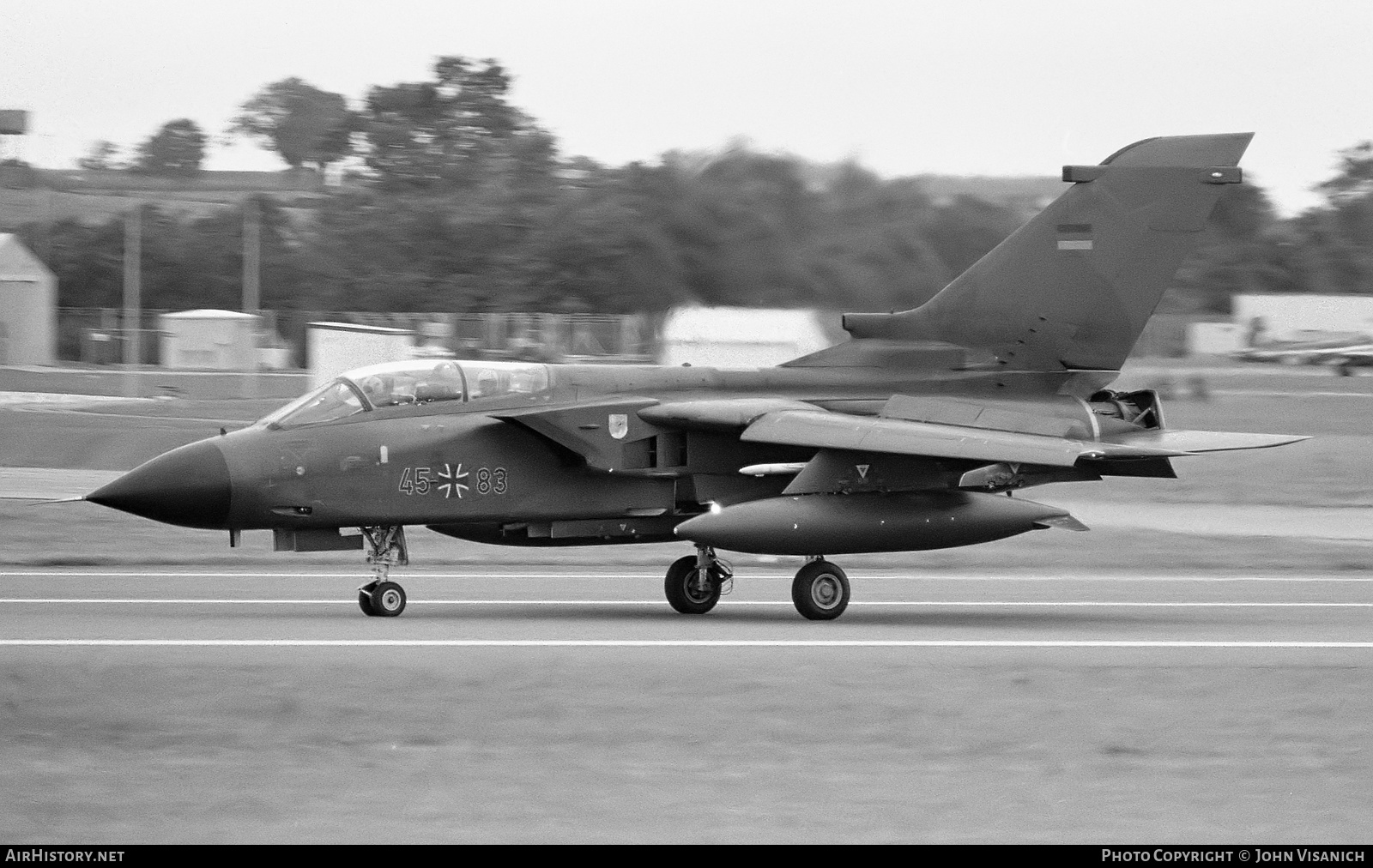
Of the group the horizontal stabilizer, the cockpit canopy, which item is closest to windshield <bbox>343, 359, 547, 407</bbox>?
the cockpit canopy

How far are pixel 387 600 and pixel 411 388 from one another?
1.79 m

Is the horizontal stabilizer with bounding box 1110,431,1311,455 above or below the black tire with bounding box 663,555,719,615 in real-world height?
above

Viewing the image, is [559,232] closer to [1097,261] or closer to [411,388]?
[1097,261]

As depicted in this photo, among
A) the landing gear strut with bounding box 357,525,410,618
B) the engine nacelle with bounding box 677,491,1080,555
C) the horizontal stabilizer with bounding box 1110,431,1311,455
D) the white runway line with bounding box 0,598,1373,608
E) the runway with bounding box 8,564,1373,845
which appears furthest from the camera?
the white runway line with bounding box 0,598,1373,608

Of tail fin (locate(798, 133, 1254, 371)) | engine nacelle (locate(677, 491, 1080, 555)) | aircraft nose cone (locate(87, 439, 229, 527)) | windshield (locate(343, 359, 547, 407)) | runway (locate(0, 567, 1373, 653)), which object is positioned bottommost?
runway (locate(0, 567, 1373, 653))

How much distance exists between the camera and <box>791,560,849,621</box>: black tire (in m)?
13.9

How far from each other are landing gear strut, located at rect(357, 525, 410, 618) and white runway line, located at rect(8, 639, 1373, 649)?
165cm

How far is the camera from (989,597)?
52.5 ft

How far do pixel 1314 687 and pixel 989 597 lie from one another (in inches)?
235

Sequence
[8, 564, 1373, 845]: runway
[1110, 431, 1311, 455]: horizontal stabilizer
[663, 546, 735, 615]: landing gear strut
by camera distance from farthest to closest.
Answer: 1. [663, 546, 735, 615]: landing gear strut
2. [1110, 431, 1311, 455]: horizontal stabilizer
3. [8, 564, 1373, 845]: runway

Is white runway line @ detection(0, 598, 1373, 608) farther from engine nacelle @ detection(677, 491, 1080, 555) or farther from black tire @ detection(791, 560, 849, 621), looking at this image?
engine nacelle @ detection(677, 491, 1080, 555)

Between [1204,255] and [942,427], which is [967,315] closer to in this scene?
[942,427]

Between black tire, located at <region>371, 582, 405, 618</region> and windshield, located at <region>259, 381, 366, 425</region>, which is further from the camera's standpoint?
windshield, located at <region>259, 381, 366, 425</region>

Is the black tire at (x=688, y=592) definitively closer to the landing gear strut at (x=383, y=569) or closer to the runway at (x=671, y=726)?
the runway at (x=671, y=726)
